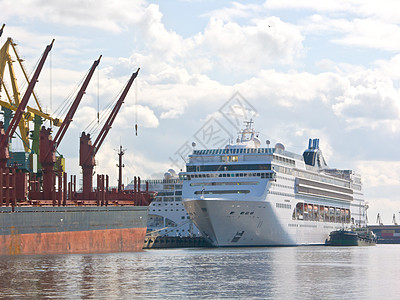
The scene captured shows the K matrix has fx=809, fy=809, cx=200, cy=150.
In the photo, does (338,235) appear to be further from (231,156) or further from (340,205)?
(231,156)

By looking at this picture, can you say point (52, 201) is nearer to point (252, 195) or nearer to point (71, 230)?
point (71, 230)

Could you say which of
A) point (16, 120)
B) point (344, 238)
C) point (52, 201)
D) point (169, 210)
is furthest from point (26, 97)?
point (169, 210)

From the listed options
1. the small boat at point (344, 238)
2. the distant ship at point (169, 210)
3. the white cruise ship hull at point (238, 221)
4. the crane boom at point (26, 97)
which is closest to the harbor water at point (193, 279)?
the crane boom at point (26, 97)

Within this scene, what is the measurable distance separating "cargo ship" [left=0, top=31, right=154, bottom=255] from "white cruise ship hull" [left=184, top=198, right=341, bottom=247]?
815 cm

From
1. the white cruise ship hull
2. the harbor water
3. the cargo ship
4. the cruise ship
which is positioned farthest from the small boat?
the harbor water

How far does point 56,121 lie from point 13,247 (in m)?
29.8

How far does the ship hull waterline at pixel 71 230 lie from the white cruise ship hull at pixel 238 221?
9336 mm

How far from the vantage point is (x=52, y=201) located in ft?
260

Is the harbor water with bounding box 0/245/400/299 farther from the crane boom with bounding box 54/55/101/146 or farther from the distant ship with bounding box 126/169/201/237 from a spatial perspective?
the distant ship with bounding box 126/169/201/237

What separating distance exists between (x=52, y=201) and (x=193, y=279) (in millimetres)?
32649

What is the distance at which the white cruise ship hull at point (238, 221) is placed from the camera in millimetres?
96750

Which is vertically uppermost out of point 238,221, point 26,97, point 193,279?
point 26,97

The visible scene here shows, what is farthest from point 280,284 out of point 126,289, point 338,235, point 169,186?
point 169,186

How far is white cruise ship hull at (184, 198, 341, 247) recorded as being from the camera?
96.8 meters
